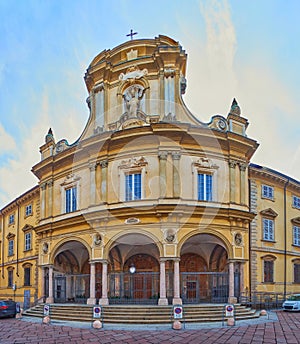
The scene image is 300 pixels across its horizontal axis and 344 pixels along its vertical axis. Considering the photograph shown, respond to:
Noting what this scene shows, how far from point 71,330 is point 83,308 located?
4.24 meters

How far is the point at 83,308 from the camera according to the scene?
837 inches

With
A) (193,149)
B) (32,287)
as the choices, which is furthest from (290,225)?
(32,287)

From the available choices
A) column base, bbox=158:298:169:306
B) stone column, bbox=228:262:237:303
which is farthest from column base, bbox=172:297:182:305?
stone column, bbox=228:262:237:303

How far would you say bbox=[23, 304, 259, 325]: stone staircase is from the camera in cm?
1891

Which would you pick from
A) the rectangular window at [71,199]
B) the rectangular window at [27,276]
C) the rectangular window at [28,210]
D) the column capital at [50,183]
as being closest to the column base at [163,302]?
the rectangular window at [71,199]

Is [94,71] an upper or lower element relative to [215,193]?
upper

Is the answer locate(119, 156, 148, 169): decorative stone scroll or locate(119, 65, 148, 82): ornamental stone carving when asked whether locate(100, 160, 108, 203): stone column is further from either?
locate(119, 65, 148, 82): ornamental stone carving

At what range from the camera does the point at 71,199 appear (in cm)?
2597

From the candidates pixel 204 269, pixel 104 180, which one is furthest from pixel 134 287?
pixel 104 180

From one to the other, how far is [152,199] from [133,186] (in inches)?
65.0

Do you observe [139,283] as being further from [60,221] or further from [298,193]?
[298,193]

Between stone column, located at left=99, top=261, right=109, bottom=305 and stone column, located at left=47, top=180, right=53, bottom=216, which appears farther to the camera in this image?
stone column, located at left=47, top=180, right=53, bottom=216

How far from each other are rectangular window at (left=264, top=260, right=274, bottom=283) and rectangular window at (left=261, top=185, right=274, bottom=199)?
467 centimetres

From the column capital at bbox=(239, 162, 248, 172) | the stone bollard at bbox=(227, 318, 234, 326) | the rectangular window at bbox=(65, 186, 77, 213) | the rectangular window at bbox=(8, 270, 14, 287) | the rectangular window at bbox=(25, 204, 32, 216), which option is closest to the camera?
the stone bollard at bbox=(227, 318, 234, 326)
